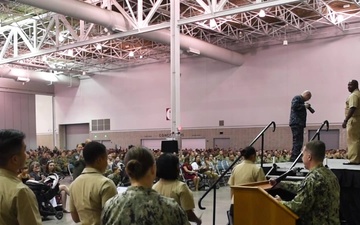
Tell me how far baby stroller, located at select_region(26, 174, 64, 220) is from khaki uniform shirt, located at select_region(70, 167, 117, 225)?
503 cm

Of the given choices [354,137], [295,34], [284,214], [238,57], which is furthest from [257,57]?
[284,214]

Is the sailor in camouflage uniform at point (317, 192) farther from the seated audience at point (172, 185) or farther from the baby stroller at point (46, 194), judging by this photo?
the baby stroller at point (46, 194)

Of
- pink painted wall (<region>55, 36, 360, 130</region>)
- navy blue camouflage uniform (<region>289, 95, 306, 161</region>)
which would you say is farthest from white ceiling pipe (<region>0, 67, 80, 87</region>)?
navy blue camouflage uniform (<region>289, 95, 306, 161</region>)

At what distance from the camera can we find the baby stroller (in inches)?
280

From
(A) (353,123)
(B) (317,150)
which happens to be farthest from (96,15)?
(B) (317,150)

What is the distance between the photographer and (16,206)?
1.75 metres

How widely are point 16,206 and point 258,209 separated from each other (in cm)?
243

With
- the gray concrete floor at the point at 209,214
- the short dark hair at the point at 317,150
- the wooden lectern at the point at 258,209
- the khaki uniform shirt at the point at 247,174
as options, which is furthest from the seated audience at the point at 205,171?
the short dark hair at the point at 317,150

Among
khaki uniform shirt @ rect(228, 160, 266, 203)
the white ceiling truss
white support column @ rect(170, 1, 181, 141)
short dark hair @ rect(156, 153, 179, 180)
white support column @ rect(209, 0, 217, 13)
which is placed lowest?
khaki uniform shirt @ rect(228, 160, 266, 203)

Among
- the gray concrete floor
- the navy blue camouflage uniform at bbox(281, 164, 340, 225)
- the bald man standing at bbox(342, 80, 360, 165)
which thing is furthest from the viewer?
the gray concrete floor

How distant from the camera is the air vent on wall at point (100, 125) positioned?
24.9 m

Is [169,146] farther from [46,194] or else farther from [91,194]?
[91,194]

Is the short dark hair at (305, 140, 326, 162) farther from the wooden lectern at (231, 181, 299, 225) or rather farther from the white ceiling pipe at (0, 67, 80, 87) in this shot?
the white ceiling pipe at (0, 67, 80, 87)

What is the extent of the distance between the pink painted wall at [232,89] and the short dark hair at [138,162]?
16468mm
